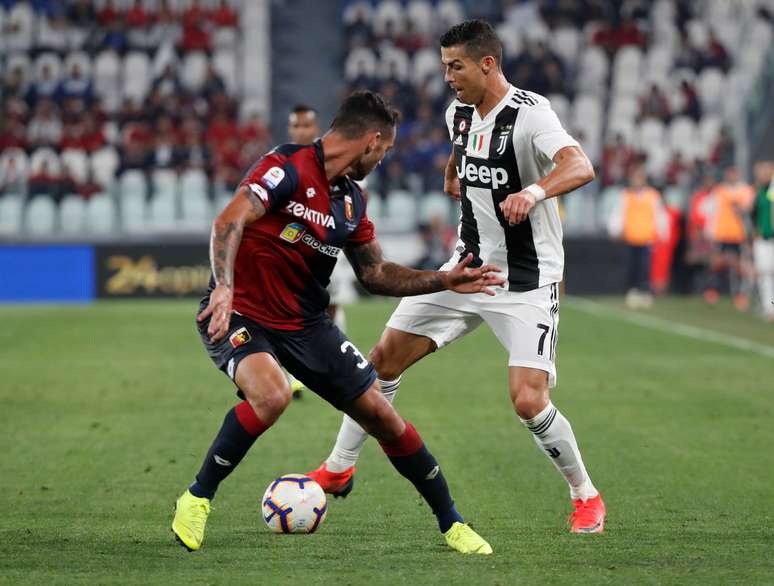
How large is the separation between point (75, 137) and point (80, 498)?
20.3 meters

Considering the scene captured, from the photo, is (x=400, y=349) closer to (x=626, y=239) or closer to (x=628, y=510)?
(x=628, y=510)

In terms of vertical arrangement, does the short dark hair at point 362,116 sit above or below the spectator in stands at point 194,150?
above

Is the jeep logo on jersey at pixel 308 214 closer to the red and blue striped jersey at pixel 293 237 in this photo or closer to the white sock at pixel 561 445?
the red and blue striped jersey at pixel 293 237

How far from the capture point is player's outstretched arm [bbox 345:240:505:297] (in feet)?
20.6

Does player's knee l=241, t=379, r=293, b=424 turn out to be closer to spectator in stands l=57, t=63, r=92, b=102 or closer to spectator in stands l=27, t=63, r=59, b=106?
spectator in stands l=57, t=63, r=92, b=102

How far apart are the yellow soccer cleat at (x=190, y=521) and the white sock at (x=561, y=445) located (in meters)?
1.65

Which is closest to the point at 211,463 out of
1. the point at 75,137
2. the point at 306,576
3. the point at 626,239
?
the point at 306,576

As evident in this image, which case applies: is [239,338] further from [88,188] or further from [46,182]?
[46,182]

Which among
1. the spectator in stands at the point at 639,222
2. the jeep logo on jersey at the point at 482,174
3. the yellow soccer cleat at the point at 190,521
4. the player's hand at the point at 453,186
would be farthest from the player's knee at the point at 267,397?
the spectator in stands at the point at 639,222

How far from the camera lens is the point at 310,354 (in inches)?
242

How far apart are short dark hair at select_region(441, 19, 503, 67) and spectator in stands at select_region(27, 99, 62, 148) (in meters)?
21.2

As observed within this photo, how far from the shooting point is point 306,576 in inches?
214

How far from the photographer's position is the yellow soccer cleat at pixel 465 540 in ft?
19.5

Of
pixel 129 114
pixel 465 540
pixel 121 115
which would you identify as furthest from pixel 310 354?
pixel 121 115
